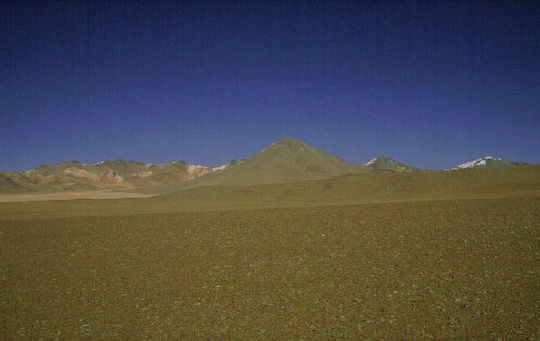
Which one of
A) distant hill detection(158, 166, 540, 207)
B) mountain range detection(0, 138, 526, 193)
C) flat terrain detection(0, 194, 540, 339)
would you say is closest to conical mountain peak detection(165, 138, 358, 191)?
mountain range detection(0, 138, 526, 193)

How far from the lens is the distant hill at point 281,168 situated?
10019 cm

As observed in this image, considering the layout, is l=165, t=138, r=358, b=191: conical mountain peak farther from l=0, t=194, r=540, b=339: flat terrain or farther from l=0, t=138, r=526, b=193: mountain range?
l=0, t=194, r=540, b=339: flat terrain

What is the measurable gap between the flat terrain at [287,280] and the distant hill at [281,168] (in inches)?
3111

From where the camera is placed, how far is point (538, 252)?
1060cm

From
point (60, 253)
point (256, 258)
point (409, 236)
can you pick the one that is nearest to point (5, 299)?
point (60, 253)

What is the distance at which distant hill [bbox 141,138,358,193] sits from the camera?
100 meters

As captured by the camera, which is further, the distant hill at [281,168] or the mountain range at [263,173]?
the mountain range at [263,173]

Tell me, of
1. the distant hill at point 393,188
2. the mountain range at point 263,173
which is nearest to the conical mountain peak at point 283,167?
the mountain range at point 263,173

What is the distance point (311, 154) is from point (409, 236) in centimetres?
10829

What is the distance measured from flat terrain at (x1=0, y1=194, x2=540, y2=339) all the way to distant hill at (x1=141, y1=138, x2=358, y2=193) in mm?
79021

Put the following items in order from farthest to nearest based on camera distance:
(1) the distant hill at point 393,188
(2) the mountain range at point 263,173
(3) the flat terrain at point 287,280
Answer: (2) the mountain range at point 263,173
(1) the distant hill at point 393,188
(3) the flat terrain at point 287,280

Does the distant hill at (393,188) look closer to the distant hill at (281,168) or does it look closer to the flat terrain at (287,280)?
the flat terrain at (287,280)

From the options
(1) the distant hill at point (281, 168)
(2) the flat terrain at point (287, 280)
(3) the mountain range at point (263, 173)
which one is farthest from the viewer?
(3) the mountain range at point (263, 173)

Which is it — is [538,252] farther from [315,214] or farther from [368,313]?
[315,214]
